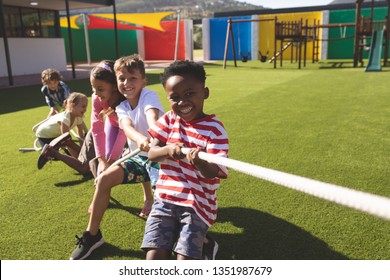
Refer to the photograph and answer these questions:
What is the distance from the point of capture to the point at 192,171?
217 cm

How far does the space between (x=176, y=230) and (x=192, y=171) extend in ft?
1.25

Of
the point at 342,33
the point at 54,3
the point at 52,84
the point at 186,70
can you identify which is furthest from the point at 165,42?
the point at 186,70

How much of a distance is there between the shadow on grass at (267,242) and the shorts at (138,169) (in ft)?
2.29

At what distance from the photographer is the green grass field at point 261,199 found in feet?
8.68

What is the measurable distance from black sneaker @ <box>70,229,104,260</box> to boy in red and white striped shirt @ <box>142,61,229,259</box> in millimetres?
676

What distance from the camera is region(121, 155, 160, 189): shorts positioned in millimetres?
2758

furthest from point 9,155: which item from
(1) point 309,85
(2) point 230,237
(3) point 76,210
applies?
(1) point 309,85

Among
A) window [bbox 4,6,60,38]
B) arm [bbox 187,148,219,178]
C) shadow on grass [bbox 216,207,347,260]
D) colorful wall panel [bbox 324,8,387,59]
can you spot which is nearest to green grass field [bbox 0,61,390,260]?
shadow on grass [bbox 216,207,347,260]

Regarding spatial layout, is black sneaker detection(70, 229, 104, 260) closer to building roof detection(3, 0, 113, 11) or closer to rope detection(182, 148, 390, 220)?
rope detection(182, 148, 390, 220)

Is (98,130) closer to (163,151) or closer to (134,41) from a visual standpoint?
(163,151)

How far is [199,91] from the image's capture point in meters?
2.17

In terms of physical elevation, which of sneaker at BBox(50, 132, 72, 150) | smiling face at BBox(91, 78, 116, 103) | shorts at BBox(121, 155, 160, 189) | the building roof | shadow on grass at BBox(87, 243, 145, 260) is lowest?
shadow on grass at BBox(87, 243, 145, 260)

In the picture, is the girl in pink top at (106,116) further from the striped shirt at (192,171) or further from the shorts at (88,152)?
the striped shirt at (192,171)

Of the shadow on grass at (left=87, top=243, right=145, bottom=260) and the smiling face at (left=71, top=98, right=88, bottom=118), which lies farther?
the smiling face at (left=71, top=98, right=88, bottom=118)
